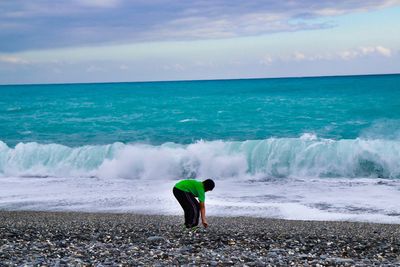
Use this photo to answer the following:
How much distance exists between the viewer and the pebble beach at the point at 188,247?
8.52 m

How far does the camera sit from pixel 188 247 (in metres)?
9.48

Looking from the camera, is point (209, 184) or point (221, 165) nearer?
point (209, 184)

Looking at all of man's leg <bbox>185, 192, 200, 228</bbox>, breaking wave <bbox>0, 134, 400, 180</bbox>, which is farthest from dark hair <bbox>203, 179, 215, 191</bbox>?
breaking wave <bbox>0, 134, 400, 180</bbox>

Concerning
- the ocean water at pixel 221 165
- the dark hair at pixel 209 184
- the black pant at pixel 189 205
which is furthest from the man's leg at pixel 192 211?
the ocean water at pixel 221 165

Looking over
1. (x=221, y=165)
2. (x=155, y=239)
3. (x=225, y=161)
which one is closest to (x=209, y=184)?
(x=155, y=239)

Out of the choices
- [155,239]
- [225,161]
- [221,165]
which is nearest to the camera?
[155,239]

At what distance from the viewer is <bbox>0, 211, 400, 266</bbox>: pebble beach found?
8.52 meters

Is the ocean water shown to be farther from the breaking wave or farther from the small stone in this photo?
the small stone

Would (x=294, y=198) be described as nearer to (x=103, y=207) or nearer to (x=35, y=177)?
(x=103, y=207)

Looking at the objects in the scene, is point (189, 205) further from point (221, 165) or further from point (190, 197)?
point (221, 165)

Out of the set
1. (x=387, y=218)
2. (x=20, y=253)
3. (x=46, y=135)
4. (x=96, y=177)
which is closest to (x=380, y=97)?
(x=46, y=135)

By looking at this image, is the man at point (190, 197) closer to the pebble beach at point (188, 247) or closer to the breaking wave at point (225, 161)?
the pebble beach at point (188, 247)

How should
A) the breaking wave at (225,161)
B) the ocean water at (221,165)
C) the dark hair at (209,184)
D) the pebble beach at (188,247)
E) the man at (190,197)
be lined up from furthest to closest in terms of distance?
the breaking wave at (225,161) → the ocean water at (221,165) → the man at (190,197) → the dark hair at (209,184) → the pebble beach at (188,247)

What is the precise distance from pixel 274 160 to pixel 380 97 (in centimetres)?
4186
